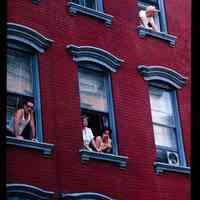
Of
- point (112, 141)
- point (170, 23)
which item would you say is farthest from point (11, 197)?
point (170, 23)

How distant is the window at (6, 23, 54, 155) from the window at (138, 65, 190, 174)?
9.79ft

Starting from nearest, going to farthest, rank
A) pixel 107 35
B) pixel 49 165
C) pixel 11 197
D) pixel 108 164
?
1. pixel 11 197
2. pixel 49 165
3. pixel 108 164
4. pixel 107 35

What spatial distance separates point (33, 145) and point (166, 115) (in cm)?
435

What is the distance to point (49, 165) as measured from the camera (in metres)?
13.3

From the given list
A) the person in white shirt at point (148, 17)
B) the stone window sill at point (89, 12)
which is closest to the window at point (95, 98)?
the stone window sill at point (89, 12)

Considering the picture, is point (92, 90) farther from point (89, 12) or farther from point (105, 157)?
point (89, 12)

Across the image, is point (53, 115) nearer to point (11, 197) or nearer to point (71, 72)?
point (71, 72)

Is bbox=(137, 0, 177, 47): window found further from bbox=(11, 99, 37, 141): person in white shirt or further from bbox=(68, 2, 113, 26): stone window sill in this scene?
bbox=(11, 99, 37, 141): person in white shirt

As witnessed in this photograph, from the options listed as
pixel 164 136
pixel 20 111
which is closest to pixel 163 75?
pixel 164 136

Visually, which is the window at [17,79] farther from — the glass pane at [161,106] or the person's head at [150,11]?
the person's head at [150,11]

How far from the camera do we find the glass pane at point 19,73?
13570 mm

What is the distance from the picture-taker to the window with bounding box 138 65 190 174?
15656 mm

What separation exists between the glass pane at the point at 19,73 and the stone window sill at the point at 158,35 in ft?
11.4
